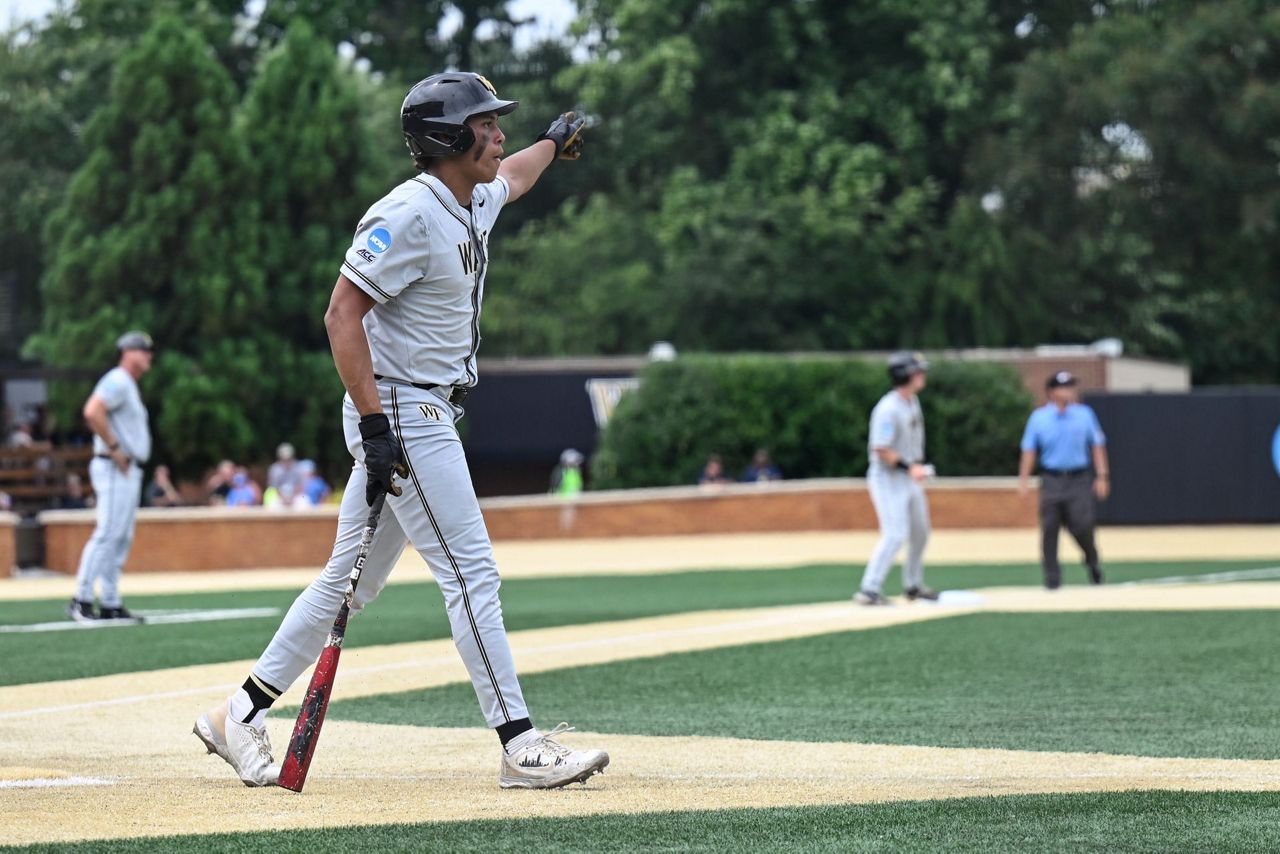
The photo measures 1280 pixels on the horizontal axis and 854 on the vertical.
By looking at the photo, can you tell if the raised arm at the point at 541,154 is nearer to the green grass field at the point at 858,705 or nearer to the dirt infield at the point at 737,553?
the green grass field at the point at 858,705

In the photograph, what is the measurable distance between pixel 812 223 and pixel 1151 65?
788 cm

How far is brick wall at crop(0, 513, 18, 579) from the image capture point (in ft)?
70.7

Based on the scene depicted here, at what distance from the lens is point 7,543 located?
21.6m

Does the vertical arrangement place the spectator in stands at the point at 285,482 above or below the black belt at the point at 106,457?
below

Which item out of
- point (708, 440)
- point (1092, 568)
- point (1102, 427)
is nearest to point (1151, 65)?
point (1102, 427)

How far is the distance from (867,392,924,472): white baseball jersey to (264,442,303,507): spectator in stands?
15.5 meters

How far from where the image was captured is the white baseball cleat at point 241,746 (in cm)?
611

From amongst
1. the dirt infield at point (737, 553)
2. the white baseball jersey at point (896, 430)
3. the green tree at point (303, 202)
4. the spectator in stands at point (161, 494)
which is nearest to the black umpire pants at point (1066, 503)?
the white baseball jersey at point (896, 430)

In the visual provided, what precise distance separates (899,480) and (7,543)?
11287mm

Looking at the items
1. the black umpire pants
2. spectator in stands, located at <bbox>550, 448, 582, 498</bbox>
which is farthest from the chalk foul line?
spectator in stands, located at <bbox>550, 448, 582, 498</bbox>

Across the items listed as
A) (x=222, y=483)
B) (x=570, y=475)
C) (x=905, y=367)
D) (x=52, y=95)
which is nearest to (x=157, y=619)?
(x=905, y=367)

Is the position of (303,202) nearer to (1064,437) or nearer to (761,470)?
Result: (761,470)

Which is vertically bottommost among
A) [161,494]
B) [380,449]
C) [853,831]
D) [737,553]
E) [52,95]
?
[737,553]

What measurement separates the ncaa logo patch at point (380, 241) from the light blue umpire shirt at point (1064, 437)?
37.8 feet
